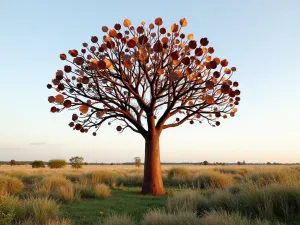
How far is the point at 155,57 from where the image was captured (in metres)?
11.7

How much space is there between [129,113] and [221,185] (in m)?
5.44

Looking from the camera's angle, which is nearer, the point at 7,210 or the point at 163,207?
the point at 7,210

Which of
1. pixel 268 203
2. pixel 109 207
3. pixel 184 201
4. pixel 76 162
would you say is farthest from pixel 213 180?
pixel 76 162

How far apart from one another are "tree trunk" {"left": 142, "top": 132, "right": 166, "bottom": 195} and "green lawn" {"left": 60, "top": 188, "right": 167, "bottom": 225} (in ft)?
1.76

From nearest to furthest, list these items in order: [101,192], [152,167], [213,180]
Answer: [101,192]
[152,167]
[213,180]

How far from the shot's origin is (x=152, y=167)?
12383 millimetres

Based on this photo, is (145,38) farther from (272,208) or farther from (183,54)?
(272,208)

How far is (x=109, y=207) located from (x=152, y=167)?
320 centimetres

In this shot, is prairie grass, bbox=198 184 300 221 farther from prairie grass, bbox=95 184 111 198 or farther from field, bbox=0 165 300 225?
prairie grass, bbox=95 184 111 198

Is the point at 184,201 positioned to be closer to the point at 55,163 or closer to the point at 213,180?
the point at 213,180

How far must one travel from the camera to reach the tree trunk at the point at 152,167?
12281mm

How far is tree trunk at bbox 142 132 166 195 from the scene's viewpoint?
1228 centimetres

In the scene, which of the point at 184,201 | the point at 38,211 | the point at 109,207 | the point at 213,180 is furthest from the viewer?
the point at 213,180

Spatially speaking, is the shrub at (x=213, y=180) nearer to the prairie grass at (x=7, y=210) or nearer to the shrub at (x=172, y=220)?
the shrub at (x=172, y=220)
